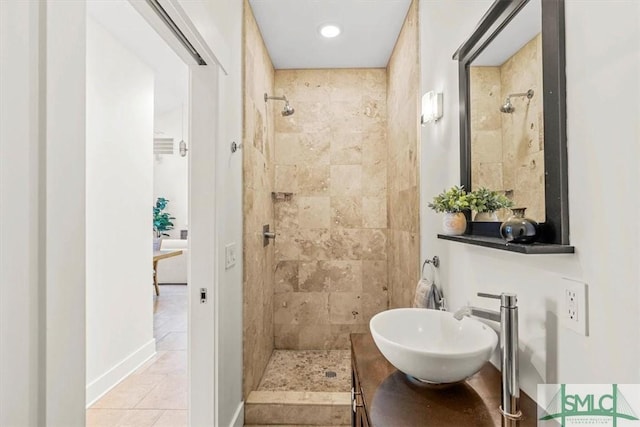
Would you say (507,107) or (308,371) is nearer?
(507,107)

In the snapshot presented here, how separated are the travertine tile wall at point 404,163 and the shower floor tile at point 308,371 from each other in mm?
710

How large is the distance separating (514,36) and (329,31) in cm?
173

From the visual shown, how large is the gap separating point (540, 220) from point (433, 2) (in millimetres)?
1494

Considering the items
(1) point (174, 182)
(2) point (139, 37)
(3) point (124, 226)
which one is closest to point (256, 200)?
(3) point (124, 226)

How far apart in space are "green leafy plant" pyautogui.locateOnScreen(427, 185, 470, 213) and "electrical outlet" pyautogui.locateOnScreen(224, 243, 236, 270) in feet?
3.63

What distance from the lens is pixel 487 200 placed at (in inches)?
49.2

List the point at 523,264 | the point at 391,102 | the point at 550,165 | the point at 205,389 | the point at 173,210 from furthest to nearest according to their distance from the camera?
the point at 173,210
the point at 391,102
the point at 205,389
the point at 523,264
the point at 550,165

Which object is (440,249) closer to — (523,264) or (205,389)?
(523,264)

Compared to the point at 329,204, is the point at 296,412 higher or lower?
lower

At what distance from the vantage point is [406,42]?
2365 millimetres

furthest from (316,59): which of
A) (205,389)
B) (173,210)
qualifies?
(173,210)

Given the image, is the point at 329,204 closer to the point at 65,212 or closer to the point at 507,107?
the point at 507,107

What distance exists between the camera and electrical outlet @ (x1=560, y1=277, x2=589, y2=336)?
0.78 m

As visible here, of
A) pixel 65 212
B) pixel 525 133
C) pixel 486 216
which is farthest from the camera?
pixel 486 216
